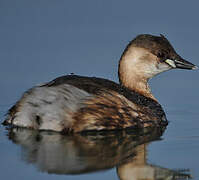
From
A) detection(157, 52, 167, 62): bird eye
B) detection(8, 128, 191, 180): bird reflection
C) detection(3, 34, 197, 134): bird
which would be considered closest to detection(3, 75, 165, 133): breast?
detection(3, 34, 197, 134): bird

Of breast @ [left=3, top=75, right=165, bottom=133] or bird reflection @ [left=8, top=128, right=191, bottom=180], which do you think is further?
breast @ [left=3, top=75, right=165, bottom=133]

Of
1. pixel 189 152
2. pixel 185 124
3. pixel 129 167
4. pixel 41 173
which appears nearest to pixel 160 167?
pixel 129 167

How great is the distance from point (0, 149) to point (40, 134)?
79 centimetres

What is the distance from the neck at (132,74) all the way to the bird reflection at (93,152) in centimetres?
109

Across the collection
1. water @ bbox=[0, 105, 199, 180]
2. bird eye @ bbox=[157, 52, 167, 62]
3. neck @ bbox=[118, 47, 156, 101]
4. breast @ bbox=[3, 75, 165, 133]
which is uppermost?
bird eye @ bbox=[157, 52, 167, 62]

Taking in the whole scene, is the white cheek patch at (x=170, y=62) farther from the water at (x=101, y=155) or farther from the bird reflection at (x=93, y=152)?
the bird reflection at (x=93, y=152)

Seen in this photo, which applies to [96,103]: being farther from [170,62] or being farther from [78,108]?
[170,62]

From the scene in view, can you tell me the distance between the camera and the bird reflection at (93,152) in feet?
21.2

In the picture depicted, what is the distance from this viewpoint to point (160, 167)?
6.66 m

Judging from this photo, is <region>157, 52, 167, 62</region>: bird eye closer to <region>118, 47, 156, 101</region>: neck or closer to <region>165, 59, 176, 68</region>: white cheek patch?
<region>165, 59, 176, 68</region>: white cheek patch

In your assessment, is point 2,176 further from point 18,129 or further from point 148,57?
point 148,57

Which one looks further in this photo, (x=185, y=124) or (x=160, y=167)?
(x=185, y=124)

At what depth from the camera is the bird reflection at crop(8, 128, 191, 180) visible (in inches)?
255

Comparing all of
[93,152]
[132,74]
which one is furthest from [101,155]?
[132,74]
